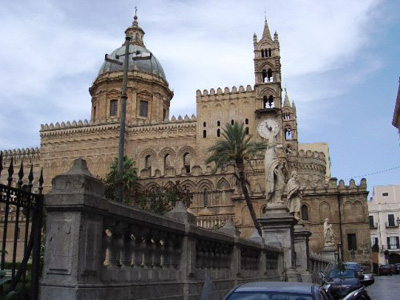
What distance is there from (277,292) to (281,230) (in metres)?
10.6

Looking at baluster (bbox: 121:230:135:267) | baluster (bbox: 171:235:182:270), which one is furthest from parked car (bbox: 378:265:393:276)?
baluster (bbox: 121:230:135:267)

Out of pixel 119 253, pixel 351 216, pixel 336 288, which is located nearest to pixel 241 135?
pixel 351 216

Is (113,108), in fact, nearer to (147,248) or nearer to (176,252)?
(176,252)

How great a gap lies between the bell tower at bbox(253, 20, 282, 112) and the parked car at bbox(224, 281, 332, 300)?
1953 inches

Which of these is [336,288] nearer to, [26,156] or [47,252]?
[47,252]

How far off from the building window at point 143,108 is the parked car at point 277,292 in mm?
58772

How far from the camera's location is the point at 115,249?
614cm

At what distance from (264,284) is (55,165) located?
5882 cm

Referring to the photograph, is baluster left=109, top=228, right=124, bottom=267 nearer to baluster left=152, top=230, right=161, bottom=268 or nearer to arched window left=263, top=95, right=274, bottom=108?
baluster left=152, top=230, right=161, bottom=268

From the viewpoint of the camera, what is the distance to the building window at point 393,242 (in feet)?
218

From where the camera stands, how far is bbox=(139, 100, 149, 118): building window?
63.5 metres

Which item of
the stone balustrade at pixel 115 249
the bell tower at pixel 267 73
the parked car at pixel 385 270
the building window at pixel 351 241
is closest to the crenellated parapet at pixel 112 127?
Answer: the bell tower at pixel 267 73

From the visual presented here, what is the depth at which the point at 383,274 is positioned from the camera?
147ft

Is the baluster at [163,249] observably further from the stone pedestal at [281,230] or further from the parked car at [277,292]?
the stone pedestal at [281,230]
